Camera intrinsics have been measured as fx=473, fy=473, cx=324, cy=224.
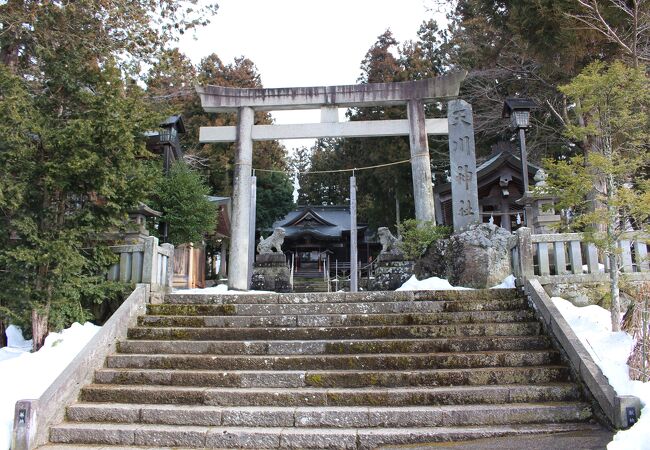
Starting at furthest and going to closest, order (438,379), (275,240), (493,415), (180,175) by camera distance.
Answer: (275,240) < (180,175) < (438,379) < (493,415)

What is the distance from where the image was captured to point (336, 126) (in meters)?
11.3

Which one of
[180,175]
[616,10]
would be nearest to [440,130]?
[616,10]

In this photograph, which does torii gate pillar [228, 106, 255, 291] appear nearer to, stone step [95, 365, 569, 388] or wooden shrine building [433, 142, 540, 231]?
stone step [95, 365, 569, 388]

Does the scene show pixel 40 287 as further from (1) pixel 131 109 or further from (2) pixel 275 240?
(2) pixel 275 240

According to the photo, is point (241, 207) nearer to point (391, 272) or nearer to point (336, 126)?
point (336, 126)

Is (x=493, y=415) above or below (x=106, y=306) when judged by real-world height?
below

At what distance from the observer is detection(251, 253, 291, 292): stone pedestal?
14.0 meters

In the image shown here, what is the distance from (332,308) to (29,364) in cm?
382

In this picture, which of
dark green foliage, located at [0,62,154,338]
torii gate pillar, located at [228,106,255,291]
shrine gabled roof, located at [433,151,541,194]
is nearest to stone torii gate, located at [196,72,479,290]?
torii gate pillar, located at [228,106,255,291]

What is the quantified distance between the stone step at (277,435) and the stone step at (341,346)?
119cm

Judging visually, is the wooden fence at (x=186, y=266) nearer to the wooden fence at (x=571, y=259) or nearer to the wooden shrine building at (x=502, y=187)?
the wooden shrine building at (x=502, y=187)

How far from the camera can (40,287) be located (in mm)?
6383

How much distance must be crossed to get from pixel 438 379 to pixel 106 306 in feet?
16.3

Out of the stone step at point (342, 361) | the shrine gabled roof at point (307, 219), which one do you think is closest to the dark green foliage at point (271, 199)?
the shrine gabled roof at point (307, 219)
